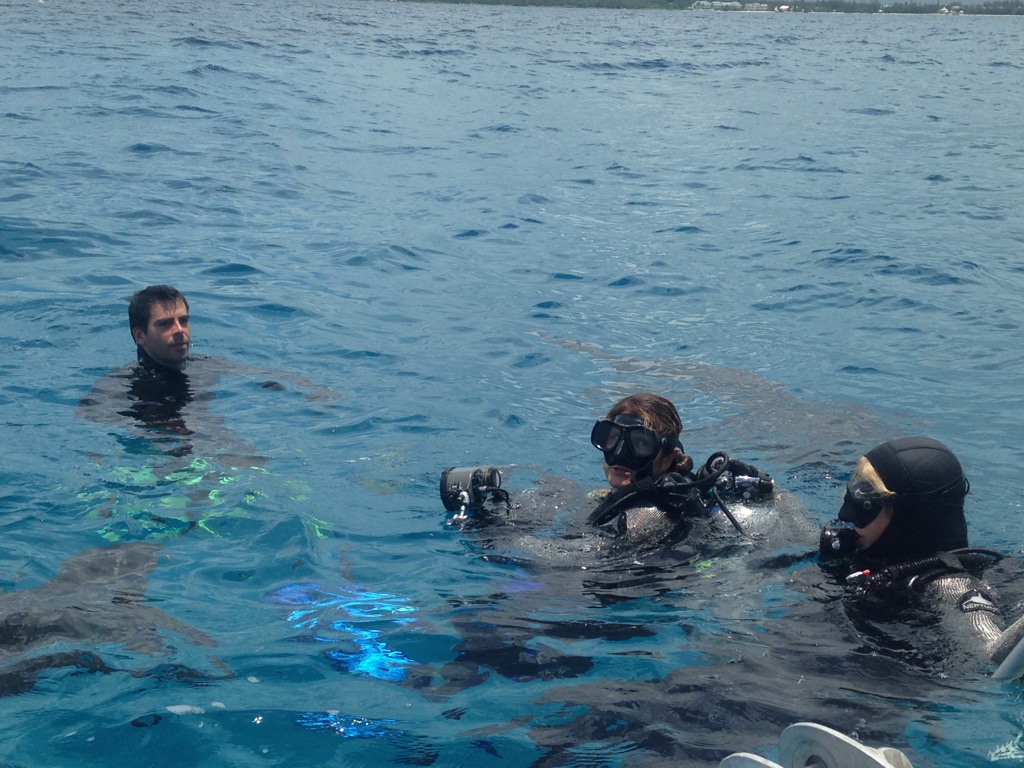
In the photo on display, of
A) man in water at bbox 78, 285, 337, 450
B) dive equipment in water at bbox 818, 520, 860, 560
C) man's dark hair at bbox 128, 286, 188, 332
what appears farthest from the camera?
man's dark hair at bbox 128, 286, 188, 332

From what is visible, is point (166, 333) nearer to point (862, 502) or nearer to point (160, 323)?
point (160, 323)

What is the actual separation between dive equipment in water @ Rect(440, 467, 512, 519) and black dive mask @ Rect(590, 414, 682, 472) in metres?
0.54

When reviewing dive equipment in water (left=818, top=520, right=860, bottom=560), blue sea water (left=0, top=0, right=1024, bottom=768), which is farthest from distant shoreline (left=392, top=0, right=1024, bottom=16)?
dive equipment in water (left=818, top=520, right=860, bottom=560)

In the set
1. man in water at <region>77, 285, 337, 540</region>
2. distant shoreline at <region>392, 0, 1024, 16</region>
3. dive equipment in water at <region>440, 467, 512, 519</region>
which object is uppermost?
distant shoreline at <region>392, 0, 1024, 16</region>

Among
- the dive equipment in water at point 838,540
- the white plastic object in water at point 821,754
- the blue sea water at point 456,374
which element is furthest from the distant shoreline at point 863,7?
the white plastic object in water at point 821,754

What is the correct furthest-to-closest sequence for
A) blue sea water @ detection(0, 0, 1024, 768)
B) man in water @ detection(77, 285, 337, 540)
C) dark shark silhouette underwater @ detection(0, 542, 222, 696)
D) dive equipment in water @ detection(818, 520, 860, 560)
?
man in water @ detection(77, 285, 337, 540) < dive equipment in water @ detection(818, 520, 860, 560) < dark shark silhouette underwater @ detection(0, 542, 222, 696) < blue sea water @ detection(0, 0, 1024, 768)

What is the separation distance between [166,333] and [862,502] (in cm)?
486

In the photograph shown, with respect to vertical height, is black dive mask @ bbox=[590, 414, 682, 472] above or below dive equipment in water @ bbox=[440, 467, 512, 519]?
above

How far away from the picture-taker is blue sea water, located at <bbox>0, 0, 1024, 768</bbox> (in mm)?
3447

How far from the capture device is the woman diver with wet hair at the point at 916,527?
12.1 ft

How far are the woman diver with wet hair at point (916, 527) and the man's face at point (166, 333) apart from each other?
4718 millimetres

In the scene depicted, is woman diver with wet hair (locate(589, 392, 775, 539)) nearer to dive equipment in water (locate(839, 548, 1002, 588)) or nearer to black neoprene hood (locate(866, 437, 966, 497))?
dive equipment in water (locate(839, 548, 1002, 588))

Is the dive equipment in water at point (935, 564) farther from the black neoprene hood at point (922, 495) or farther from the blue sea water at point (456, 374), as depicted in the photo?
the blue sea water at point (456, 374)

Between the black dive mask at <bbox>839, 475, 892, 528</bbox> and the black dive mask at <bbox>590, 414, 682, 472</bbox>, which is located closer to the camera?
the black dive mask at <bbox>839, 475, 892, 528</bbox>
